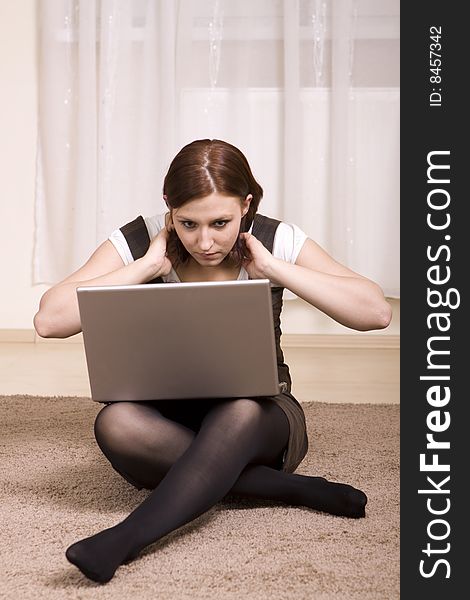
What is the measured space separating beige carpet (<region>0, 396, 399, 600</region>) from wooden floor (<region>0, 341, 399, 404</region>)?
62 cm

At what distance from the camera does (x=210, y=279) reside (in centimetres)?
199

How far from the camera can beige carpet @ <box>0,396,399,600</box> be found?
1456mm

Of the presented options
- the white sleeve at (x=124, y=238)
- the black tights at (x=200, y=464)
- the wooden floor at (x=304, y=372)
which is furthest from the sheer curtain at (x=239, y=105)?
the black tights at (x=200, y=464)

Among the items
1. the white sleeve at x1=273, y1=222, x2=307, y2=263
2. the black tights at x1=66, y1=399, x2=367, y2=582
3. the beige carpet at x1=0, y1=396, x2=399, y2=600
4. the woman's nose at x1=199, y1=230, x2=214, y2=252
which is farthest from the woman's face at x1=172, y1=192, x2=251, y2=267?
the beige carpet at x1=0, y1=396, x2=399, y2=600

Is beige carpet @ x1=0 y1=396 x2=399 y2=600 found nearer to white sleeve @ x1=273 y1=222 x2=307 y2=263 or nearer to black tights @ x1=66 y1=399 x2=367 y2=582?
black tights @ x1=66 y1=399 x2=367 y2=582

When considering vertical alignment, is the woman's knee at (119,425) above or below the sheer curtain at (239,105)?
below

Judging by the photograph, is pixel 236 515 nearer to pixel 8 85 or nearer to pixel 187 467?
pixel 187 467

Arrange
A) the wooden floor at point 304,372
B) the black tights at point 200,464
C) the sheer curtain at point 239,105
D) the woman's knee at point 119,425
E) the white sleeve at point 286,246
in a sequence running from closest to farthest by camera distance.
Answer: the black tights at point 200,464
the woman's knee at point 119,425
the white sleeve at point 286,246
the wooden floor at point 304,372
the sheer curtain at point 239,105

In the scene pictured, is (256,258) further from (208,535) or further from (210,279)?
(208,535)

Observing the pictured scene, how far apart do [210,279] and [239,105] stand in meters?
1.95

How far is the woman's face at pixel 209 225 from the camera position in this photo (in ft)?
5.88

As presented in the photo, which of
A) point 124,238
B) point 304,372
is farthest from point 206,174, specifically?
point 304,372

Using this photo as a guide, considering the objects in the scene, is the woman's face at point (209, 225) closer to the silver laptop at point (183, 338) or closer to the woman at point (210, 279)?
the woman at point (210, 279)

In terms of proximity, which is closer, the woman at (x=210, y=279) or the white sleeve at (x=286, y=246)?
the woman at (x=210, y=279)
